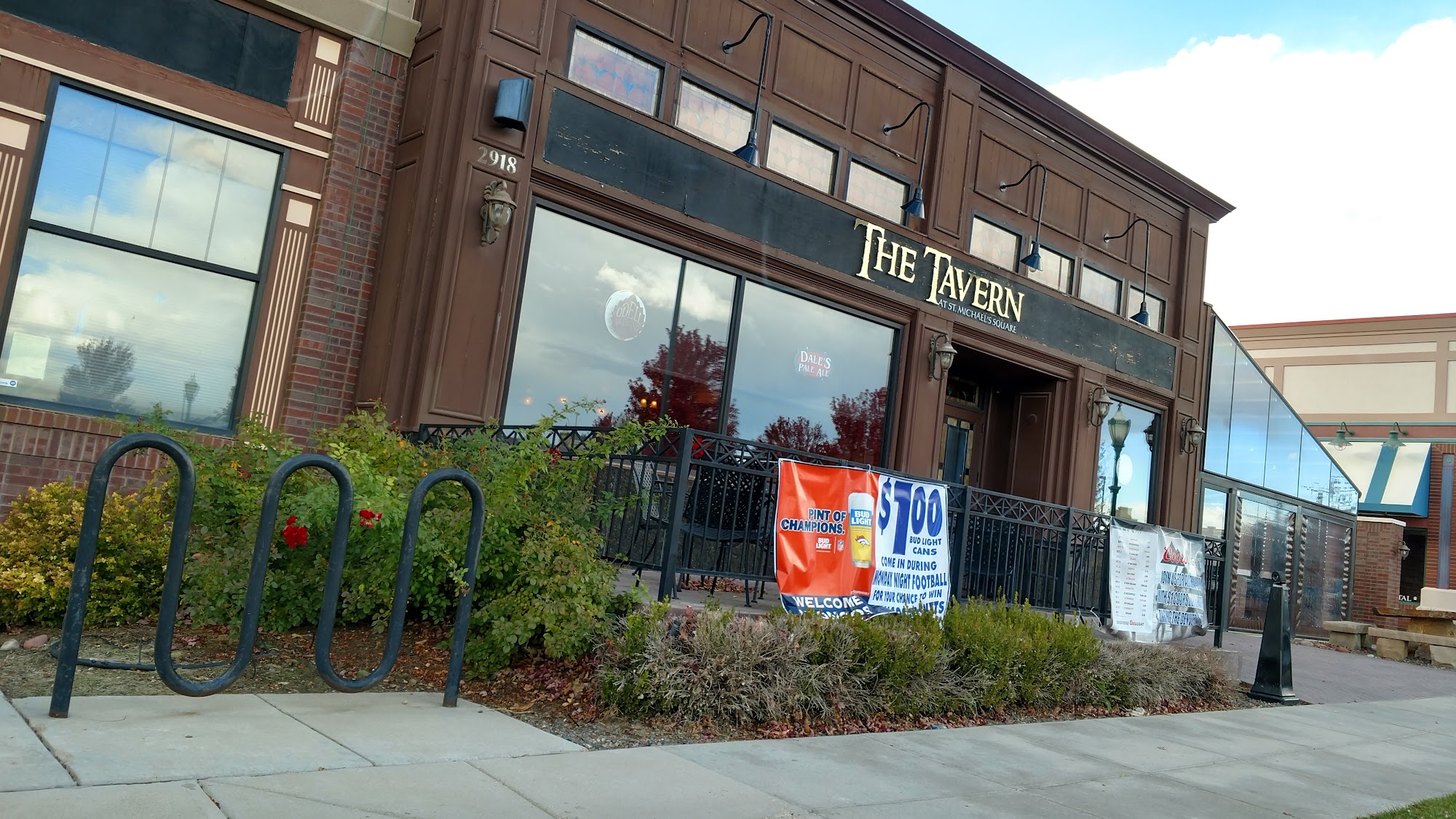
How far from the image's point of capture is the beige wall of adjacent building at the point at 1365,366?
28875 mm

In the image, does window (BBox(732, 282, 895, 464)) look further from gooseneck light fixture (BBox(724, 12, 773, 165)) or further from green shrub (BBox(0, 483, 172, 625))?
green shrub (BBox(0, 483, 172, 625))

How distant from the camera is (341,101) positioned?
9.28 metres

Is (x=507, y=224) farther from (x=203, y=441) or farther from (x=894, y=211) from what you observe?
(x=894, y=211)

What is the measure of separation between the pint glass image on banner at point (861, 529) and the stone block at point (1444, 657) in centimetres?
1309

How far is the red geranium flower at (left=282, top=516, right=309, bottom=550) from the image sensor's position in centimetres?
596

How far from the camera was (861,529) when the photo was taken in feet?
25.2

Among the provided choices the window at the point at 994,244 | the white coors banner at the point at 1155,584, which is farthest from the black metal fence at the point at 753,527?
the window at the point at 994,244

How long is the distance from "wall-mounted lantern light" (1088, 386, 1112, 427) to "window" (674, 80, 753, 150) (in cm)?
698

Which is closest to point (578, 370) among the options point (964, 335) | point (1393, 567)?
point (964, 335)

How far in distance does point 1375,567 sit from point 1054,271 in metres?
13.5

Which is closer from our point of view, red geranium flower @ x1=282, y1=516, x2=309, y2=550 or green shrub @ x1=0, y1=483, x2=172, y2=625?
red geranium flower @ x1=282, y1=516, x2=309, y2=550

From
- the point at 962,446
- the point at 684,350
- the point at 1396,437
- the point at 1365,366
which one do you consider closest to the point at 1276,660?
the point at 962,446

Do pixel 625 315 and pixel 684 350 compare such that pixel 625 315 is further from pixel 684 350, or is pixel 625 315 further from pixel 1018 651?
pixel 1018 651

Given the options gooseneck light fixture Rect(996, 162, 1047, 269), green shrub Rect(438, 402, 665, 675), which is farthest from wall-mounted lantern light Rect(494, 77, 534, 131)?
gooseneck light fixture Rect(996, 162, 1047, 269)
